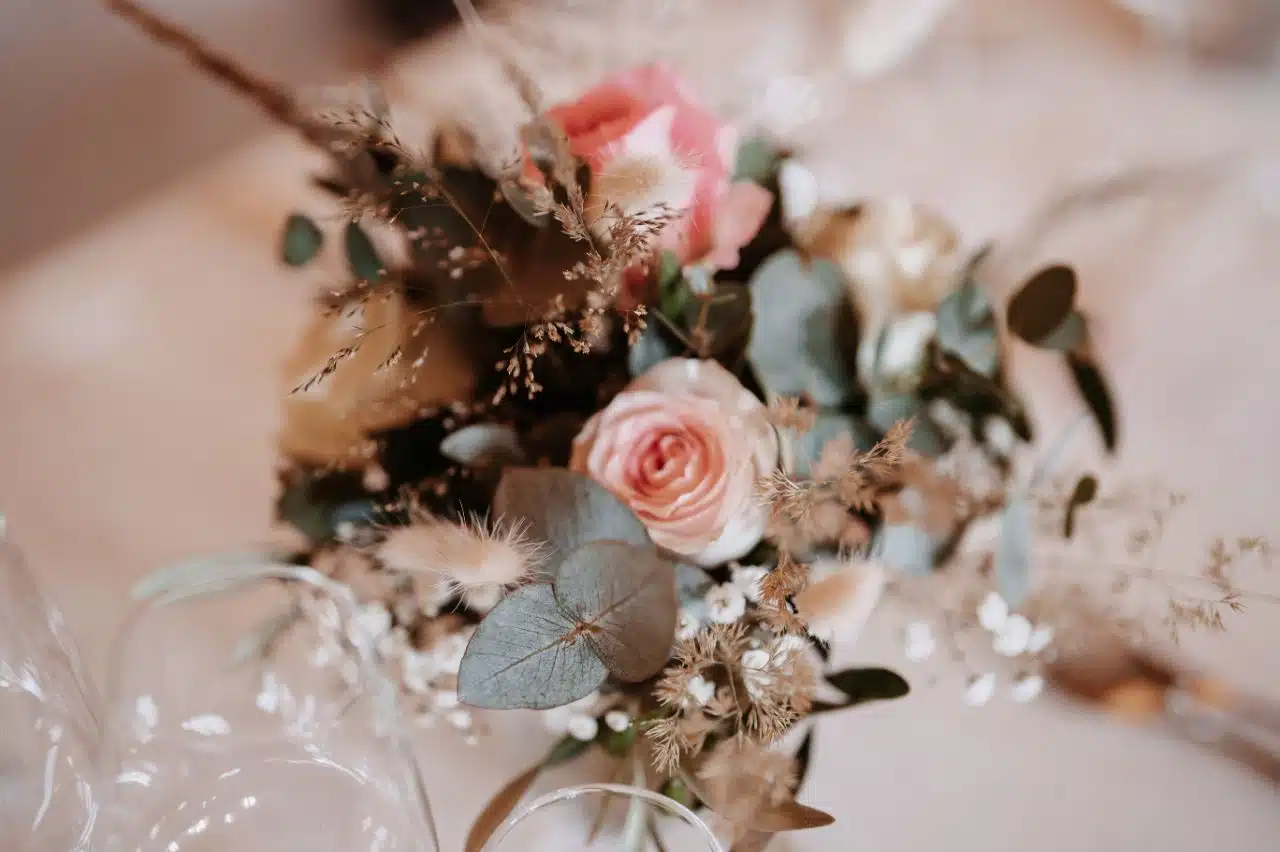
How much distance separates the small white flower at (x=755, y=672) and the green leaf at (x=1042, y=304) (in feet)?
0.89

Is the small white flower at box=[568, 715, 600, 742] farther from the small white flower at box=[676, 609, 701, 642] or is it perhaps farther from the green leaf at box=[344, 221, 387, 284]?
the green leaf at box=[344, 221, 387, 284]

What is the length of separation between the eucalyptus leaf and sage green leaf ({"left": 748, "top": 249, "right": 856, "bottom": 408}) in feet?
0.76

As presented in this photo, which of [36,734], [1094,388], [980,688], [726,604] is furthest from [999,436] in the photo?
[36,734]

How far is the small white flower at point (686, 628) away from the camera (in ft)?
1.23

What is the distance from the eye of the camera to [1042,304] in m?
0.53

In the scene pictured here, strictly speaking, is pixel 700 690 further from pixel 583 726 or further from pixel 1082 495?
pixel 1082 495

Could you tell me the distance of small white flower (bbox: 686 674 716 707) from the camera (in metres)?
0.38

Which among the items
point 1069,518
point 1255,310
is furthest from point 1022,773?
point 1255,310

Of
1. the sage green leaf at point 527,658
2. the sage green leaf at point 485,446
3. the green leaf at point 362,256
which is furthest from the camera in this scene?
the green leaf at point 362,256

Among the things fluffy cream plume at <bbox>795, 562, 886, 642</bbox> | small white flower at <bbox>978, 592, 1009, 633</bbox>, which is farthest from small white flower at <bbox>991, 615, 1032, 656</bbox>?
fluffy cream plume at <bbox>795, 562, 886, 642</bbox>

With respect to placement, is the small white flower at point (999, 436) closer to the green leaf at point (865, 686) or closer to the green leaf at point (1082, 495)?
the green leaf at point (1082, 495)

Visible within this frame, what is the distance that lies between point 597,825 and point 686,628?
3.3 inches

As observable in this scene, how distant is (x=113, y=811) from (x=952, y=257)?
1.68ft

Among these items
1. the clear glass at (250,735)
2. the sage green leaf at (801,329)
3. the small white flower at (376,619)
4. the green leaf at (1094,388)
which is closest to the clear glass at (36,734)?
the clear glass at (250,735)
